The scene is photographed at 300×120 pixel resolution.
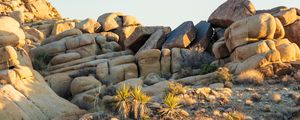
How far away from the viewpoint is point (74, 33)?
40.5m

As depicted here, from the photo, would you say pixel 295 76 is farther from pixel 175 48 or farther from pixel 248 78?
pixel 175 48

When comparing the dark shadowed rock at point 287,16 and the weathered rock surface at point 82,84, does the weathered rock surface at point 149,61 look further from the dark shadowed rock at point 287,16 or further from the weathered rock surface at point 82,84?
the dark shadowed rock at point 287,16

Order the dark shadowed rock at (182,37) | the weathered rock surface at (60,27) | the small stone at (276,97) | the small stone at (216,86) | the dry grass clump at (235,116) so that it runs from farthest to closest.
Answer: the weathered rock surface at (60,27) < the dark shadowed rock at (182,37) < the small stone at (216,86) < the small stone at (276,97) < the dry grass clump at (235,116)

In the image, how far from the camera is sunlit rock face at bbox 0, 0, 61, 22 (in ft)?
209

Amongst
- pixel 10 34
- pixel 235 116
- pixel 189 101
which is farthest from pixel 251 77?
pixel 10 34

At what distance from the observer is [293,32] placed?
34.4m

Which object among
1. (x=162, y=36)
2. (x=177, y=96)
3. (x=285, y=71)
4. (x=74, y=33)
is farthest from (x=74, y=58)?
(x=285, y=71)

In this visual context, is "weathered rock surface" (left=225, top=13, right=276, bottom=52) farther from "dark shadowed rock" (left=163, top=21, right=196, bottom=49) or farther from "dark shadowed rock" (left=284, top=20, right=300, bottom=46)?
"dark shadowed rock" (left=163, top=21, right=196, bottom=49)

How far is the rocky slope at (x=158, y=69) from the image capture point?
23.4 metres

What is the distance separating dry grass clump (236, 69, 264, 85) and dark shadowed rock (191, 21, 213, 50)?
792 centimetres

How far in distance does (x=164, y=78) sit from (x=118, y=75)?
12.1ft

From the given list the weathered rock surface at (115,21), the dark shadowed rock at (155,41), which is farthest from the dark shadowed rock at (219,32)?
the weathered rock surface at (115,21)

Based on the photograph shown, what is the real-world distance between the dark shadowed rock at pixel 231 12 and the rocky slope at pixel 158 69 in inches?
3.4

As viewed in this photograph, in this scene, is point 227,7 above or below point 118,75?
above
